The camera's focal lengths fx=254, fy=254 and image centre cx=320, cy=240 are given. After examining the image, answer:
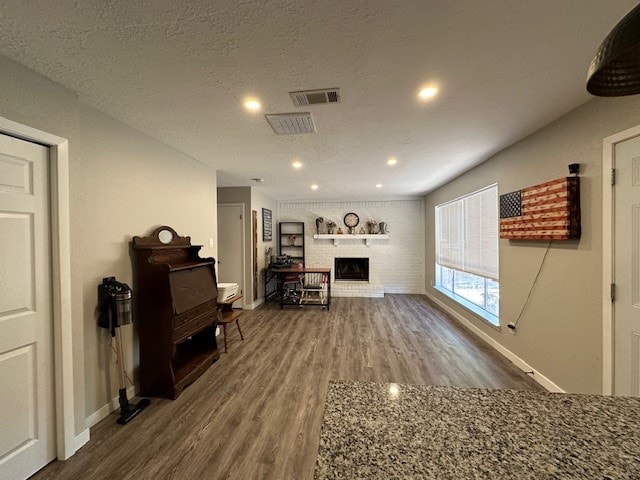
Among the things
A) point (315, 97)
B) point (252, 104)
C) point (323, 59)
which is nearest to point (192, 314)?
point (252, 104)

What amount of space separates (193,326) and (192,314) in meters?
0.13

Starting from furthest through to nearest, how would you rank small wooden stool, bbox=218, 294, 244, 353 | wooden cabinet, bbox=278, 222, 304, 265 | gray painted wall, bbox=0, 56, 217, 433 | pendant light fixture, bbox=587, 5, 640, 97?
1. wooden cabinet, bbox=278, 222, 304, 265
2. small wooden stool, bbox=218, 294, 244, 353
3. gray painted wall, bbox=0, 56, 217, 433
4. pendant light fixture, bbox=587, 5, 640, 97

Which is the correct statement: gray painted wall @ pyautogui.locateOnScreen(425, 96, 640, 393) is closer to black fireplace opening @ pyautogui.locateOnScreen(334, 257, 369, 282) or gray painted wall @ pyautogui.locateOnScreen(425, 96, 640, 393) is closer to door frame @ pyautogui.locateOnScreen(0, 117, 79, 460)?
black fireplace opening @ pyautogui.locateOnScreen(334, 257, 369, 282)

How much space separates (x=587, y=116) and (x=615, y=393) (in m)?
2.03

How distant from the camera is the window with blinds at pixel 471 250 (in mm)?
3350

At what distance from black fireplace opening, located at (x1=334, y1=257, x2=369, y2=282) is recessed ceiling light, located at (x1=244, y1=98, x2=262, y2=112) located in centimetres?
491

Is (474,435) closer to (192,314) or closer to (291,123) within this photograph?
(291,123)

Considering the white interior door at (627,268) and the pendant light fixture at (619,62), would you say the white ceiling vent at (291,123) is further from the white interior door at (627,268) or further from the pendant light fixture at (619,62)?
the white interior door at (627,268)

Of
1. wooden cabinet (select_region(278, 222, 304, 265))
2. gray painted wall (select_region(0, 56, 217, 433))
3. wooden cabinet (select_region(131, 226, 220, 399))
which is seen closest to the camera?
gray painted wall (select_region(0, 56, 217, 433))

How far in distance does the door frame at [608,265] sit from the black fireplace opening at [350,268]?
4.74 meters

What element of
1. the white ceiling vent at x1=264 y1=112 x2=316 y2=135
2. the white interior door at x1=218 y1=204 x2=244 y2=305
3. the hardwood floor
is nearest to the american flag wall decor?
the hardwood floor

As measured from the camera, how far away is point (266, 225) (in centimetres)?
580

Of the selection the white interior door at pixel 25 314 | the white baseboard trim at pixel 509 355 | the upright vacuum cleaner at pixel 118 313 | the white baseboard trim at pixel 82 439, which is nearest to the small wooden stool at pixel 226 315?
the upright vacuum cleaner at pixel 118 313

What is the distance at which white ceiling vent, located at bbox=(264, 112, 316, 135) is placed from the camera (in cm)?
209
